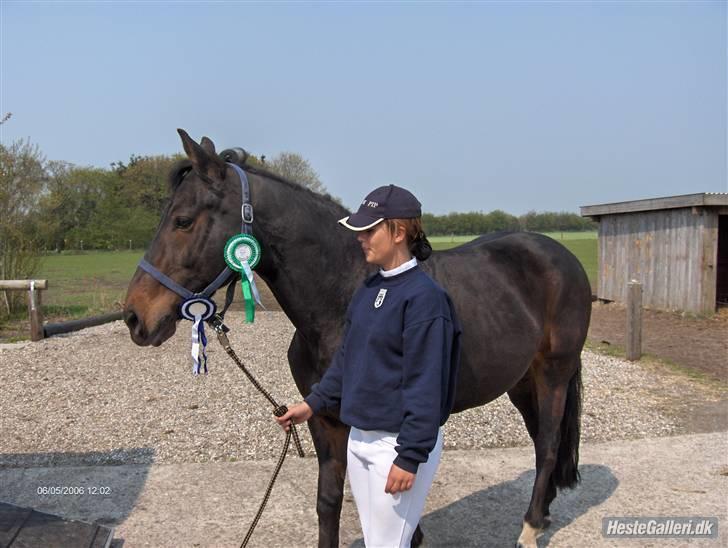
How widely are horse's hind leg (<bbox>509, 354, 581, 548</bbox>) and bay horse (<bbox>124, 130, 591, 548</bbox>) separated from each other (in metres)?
0.03

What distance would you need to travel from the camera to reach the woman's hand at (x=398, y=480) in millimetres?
1881

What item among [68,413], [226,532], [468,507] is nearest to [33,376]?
[68,413]

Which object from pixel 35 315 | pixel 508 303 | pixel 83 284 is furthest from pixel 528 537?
pixel 83 284

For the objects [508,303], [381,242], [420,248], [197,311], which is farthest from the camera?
[508,303]

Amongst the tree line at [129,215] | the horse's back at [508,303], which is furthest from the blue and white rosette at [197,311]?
the tree line at [129,215]

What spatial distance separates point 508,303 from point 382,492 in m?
1.62

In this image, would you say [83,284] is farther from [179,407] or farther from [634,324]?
[634,324]

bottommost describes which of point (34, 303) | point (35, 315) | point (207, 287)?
point (35, 315)

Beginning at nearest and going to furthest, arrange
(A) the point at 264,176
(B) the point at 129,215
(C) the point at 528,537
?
(A) the point at 264,176
(C) the point at 528,537
(B) the point at 129,215

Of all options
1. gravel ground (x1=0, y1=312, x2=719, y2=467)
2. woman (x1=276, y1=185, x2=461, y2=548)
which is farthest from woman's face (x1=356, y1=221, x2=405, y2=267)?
gravel ground (x1=0, y1=312, x2=719, y2=467)

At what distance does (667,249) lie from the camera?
13.9m

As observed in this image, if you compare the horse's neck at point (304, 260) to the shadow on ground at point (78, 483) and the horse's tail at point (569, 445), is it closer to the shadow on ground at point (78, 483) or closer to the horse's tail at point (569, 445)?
the horse's tail at point (569, 445)

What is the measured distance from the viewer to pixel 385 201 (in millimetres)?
1979

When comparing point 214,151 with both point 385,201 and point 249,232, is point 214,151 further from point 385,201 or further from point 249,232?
point 385,201
